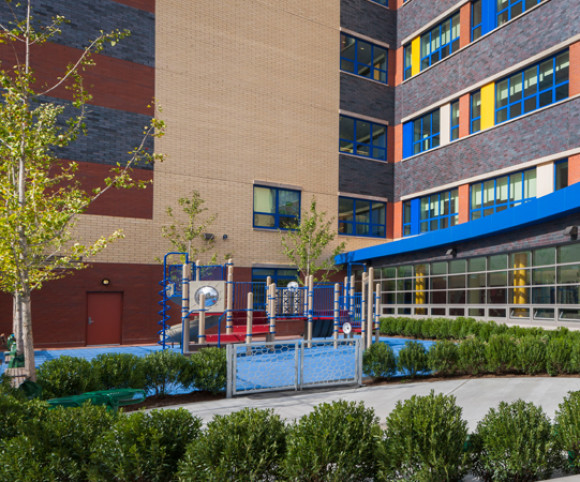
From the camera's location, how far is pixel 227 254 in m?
22.5

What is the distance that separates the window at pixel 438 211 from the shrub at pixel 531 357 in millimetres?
13221

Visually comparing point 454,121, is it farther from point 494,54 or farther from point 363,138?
point 363,138

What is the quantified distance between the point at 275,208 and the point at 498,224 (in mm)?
10759

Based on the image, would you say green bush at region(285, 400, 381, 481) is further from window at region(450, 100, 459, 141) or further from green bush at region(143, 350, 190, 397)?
window at region(450, 100, 459, 141)

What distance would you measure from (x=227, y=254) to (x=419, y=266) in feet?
30.8

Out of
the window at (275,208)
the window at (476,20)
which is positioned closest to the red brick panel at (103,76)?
the window at (275,208)

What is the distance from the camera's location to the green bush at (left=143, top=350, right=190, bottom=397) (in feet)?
32.8

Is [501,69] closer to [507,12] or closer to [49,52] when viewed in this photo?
[507,12]

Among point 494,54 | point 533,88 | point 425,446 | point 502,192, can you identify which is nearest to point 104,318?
point 425,446

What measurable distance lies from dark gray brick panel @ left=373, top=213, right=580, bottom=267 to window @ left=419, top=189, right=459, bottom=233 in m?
2.61

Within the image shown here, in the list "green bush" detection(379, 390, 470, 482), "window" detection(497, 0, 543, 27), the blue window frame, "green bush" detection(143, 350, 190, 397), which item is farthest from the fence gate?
"window" detection(497, 0, 543, 27)

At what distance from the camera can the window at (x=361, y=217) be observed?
27.2m

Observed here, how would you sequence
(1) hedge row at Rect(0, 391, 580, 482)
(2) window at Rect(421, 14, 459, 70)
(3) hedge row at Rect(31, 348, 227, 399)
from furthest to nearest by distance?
(2) window at Rect(421, 14, 459, 70)
(3) hedge row at Rect(31, 348, 227, 399)
(1) hedge row at Rect(0, 391, 580, 482)

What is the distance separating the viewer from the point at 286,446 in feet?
17.1
